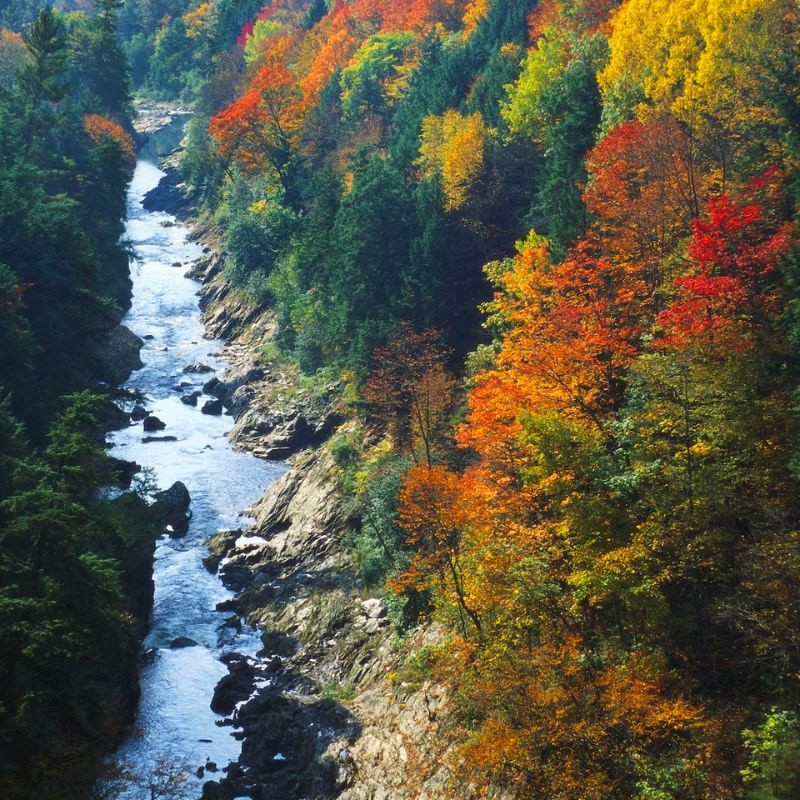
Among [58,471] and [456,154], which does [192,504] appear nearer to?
[58,471]

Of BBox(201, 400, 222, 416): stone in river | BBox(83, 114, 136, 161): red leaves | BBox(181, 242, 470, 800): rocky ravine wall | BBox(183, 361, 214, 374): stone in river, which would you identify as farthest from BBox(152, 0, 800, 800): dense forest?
BBox(83, 114, 136, 161): red leaves

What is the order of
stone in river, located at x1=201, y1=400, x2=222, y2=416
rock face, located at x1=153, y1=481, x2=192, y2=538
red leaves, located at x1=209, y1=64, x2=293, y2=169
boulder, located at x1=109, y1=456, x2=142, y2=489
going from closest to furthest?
rock face, located at x1=153, y1=481, x2=192, y2=538, boulder, located at x1=109, y1=456, x2=142, y2=489, stone in river, located at x1=201, y1=400, x2=222, y2=416, red leaves, located at x1=209, y1=64, x2=293, y2=169

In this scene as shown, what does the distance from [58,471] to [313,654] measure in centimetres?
2030

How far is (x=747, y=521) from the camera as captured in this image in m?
28.0

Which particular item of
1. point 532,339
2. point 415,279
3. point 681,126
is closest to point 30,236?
point 415,279

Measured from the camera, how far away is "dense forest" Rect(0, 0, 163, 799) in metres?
26.8

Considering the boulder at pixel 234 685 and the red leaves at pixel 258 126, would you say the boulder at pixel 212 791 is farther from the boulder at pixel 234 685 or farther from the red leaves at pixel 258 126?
the red leaves at pixel 258 126

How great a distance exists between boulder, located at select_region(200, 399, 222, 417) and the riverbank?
7.14 feet

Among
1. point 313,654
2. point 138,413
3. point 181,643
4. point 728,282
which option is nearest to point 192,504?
point 138,413

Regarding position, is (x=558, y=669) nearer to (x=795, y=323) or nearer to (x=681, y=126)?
(x=795, y=323)

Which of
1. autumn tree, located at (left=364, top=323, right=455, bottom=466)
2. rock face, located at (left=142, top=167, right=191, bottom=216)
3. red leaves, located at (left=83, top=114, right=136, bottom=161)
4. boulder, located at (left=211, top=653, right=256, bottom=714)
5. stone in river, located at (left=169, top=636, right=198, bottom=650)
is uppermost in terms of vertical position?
red leaves, located at (left=83, top=114, right=136, bottom=161)

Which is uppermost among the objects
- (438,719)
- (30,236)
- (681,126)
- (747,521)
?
(681,126)

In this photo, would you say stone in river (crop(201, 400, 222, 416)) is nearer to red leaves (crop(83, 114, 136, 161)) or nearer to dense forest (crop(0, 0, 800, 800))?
dense forest (crop(0, 0, 800, 800))

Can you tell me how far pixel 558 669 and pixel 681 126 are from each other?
3201 cm
